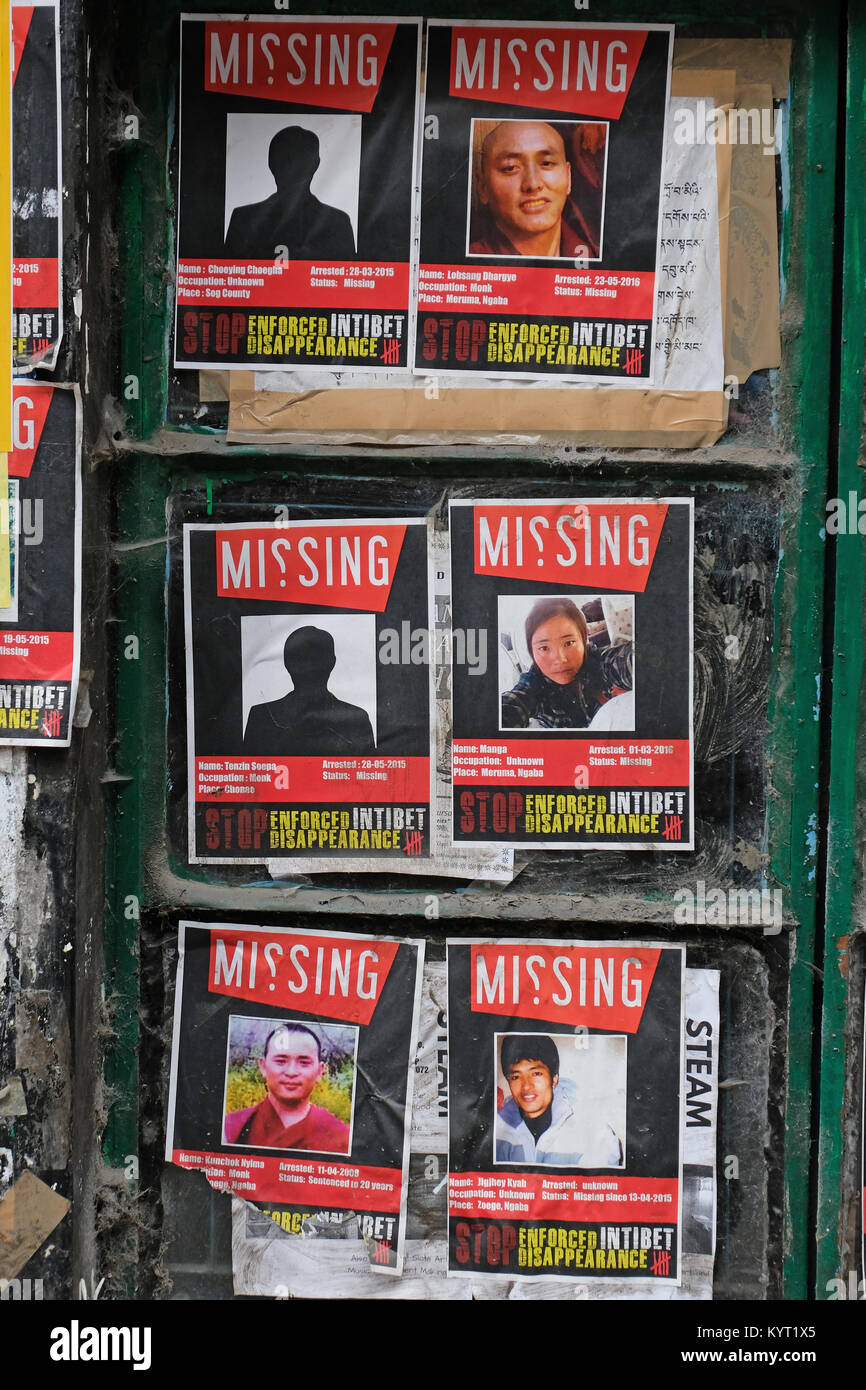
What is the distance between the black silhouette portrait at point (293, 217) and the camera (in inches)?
63.7

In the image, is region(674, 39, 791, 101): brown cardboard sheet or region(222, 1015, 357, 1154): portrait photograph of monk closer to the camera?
region(674, 39, 791, 101): brown cardboard sheet

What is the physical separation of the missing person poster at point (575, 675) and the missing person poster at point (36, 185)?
73cm

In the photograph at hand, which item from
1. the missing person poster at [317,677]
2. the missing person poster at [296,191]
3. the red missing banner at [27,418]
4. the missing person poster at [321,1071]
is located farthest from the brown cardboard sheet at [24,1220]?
the missing person poster at [296,191]

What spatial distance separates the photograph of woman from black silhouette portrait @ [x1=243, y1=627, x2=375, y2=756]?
28 cm

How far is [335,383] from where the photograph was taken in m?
1.66

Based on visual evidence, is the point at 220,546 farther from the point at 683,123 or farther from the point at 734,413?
the point at 683,123

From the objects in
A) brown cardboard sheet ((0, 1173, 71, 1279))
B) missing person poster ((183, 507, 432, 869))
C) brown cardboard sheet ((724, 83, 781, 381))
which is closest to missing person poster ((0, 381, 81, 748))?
missing person poster ((183, 507, 432, 869))

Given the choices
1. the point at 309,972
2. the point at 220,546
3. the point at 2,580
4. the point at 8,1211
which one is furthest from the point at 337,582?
the point at 8,1211

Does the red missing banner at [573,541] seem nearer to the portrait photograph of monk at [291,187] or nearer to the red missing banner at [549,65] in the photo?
the portrait photograph of monk at [291,187]

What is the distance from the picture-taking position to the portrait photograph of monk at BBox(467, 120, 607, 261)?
1610mm

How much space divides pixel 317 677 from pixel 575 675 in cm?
46

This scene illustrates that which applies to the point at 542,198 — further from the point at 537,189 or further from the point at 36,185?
the point at 36,185

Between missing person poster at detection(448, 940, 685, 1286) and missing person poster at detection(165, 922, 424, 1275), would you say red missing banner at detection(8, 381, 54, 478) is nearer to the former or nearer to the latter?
missing person poster at detection(165, 922, 424, 1275)

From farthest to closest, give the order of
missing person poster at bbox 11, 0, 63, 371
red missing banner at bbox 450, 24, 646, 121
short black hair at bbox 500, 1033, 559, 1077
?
short black hair at bbox 500, 1033, 559, 1077 < red missing banner at bbox 450, 24, 646, 121 < missing person poster at bbox 11, 0, 63, 371
